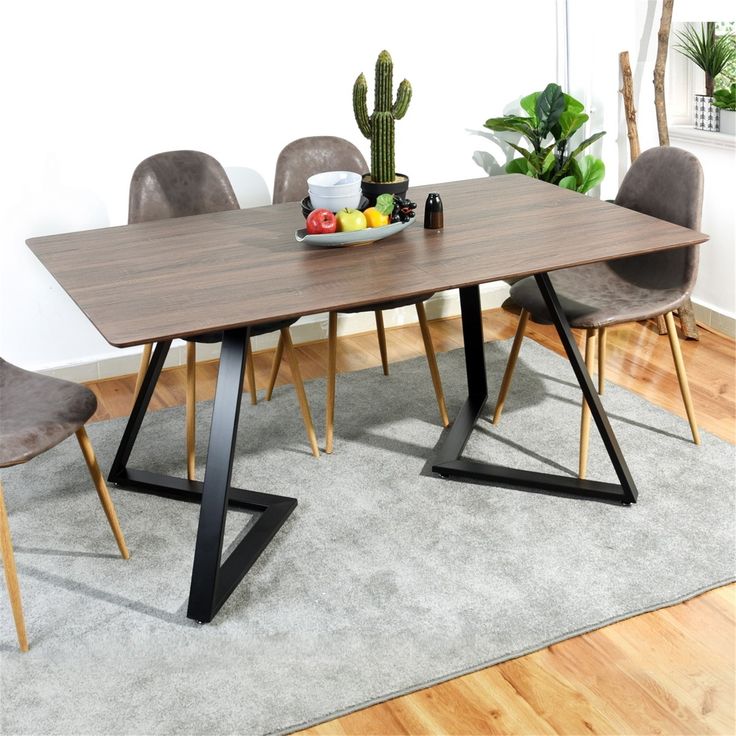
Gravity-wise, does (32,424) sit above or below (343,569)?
above

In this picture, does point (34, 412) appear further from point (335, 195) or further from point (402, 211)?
point (402, 211)

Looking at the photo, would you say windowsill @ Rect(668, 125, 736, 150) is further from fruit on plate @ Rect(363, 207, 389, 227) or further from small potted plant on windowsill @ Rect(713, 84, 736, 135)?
fruit on plate @ Rect(363, 207, 389, 227)

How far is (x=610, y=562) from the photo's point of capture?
A: 2.68 metres

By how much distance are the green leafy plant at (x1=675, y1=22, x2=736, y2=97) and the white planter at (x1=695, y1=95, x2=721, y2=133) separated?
0.12ft

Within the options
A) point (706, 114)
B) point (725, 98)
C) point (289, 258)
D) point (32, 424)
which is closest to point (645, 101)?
point (706, 114)

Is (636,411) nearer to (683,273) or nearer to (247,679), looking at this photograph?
(683,273)

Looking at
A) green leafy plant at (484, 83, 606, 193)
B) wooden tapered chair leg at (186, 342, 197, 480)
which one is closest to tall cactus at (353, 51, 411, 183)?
wooden tapered chair leg at (186, 342, 197, 480)

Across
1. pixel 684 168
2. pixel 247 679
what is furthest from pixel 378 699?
pixel 684 168

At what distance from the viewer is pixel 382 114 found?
2.96 meters

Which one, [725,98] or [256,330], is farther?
[725,98]

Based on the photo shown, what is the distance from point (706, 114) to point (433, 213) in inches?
75.7

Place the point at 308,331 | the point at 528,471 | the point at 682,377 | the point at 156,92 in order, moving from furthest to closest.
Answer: the point at 308,331 < the point at 156,92 < the point at 682,377 < the point at 528,471

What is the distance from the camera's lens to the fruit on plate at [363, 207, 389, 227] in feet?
9.39

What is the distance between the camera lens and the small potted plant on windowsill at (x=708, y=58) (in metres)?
4.19
